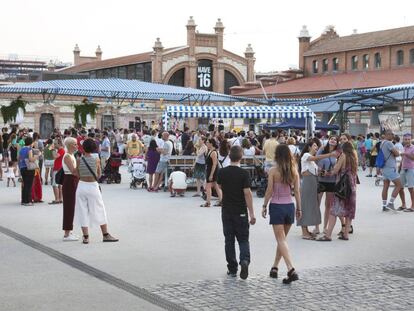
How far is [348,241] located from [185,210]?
17.4 ft

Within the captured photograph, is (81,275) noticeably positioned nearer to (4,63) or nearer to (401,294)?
(401,294)

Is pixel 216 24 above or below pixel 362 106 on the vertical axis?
above

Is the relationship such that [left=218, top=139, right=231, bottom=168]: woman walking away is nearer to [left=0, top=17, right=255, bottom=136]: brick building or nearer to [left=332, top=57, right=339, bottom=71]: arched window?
[left=332, top=57, right=339, bottom=71]: arched window

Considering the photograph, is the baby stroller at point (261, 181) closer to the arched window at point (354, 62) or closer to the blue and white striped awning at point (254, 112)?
the blue and white striped awning at point (254, 112)

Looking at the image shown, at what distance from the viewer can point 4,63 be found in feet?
440

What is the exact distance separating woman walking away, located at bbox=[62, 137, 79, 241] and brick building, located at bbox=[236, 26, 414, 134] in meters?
36.4

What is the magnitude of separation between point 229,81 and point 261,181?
2059 inches

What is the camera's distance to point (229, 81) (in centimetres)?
7206

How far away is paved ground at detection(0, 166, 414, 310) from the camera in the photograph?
797cm

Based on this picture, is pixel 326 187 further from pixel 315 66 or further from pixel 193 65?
pixel 193 65

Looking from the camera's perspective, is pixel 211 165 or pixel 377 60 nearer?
pixel 211 165

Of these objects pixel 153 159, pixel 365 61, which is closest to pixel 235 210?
pixel 153 159

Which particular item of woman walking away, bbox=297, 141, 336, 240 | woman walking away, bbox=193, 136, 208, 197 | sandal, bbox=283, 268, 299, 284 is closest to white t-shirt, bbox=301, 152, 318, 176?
woman walking away, bbox=297, 141, 336, 240

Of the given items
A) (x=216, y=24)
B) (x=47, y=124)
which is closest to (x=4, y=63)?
(x=216, y=24)
